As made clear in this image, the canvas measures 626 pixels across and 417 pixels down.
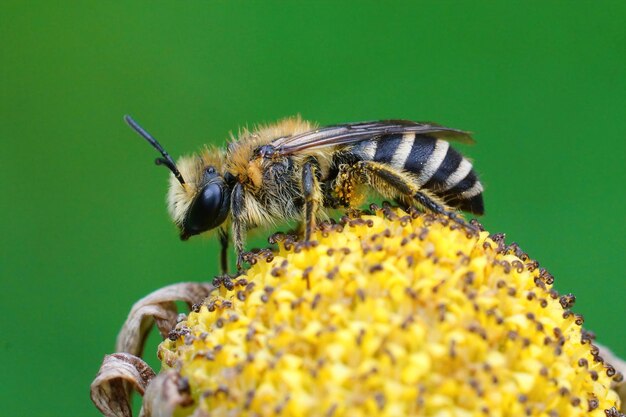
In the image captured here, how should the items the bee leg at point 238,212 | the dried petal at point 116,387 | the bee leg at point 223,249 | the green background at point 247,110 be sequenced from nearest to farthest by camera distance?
the dried petal at point 116,387, the bee leg at point 238,212, the bee leg at point 223,249, the green background at point 247,110

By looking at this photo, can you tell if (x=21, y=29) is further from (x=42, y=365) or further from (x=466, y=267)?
(x=466, y=267)

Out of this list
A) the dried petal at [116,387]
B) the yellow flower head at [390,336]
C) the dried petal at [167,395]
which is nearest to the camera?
the yellow flower head at [390,336]

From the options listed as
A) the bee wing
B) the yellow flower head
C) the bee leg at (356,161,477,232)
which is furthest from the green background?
the yellow flower head

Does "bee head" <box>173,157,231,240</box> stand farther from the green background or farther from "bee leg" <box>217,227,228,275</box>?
the green background

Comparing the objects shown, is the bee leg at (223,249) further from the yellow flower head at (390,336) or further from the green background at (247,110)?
the green background at (247,110)

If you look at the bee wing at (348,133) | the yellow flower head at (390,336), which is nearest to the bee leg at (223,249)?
the bee wing at (348,133)

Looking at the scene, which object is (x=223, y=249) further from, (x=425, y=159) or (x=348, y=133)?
(x=425, y=159)
